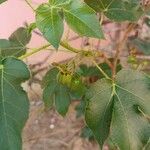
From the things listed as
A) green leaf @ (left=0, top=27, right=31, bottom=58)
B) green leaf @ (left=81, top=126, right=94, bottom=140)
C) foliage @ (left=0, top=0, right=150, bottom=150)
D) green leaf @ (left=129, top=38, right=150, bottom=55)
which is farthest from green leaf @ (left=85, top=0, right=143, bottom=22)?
green leaf @ (left=81, top=126, right=94, bottom=140)

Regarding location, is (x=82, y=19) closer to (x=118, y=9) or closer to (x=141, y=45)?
(x=118, y=9)

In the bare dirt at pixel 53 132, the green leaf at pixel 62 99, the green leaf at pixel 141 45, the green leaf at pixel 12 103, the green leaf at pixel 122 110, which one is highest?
the green leaf at pixel 12 103

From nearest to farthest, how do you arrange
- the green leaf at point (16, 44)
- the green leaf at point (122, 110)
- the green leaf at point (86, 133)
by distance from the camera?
the green leaf at point (122, 110)
the green leaf at point (16, 44)
the green leaf at point (86, 133)

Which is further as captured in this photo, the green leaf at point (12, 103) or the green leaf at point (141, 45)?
the green leaf at point (141, 45)

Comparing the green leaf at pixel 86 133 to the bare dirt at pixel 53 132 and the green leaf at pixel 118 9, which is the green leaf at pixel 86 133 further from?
the green leaf at pixel 118 9

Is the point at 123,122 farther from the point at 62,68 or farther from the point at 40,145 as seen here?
the point at 40,145

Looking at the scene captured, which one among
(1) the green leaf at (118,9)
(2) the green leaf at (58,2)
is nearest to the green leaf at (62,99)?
(1) the green leaf at (118,9)
